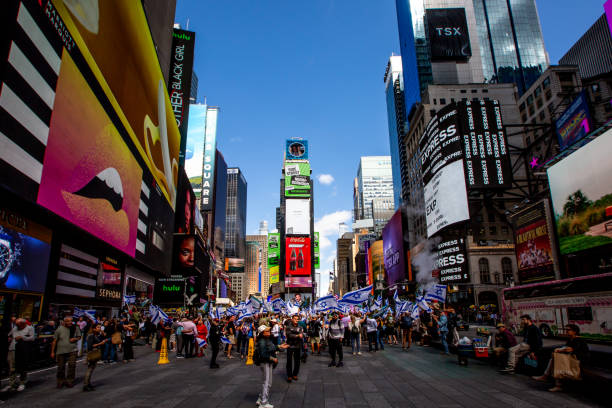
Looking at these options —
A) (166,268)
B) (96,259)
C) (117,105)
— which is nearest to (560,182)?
(117,105)

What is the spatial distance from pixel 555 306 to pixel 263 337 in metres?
19.2

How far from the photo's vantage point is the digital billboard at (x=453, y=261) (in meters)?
38.8

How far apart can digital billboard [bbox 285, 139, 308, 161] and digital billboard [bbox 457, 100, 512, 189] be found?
8140cm

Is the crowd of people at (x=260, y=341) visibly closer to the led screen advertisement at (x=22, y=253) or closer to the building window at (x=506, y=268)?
the led screen advertisement at (x=22, y=253)

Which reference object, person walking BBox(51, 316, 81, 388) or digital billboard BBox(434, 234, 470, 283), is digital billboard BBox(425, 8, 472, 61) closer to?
digital billboard BBox(434, 234, 470, 283)

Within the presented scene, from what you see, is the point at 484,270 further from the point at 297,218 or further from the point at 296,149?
the point at 296,149

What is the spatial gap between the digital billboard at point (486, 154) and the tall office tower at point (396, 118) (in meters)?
92.2

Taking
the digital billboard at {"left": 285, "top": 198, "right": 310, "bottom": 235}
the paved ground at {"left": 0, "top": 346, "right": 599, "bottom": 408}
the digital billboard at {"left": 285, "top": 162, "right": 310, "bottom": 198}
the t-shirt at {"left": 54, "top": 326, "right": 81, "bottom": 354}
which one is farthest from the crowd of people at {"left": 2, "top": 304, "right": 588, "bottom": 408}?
the digital billboard at {"left": 285, "top": 162, "right": 310, "bottom": 198}

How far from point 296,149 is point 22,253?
345 ft

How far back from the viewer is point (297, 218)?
107 metres

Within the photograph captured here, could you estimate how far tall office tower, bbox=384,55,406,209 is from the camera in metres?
139

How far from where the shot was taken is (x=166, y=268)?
35719 millimetres

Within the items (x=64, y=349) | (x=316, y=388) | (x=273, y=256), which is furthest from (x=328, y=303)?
(x=273, y=256)

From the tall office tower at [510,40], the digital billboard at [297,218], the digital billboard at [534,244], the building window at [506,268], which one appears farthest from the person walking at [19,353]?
the tall office tower at [510,40]
